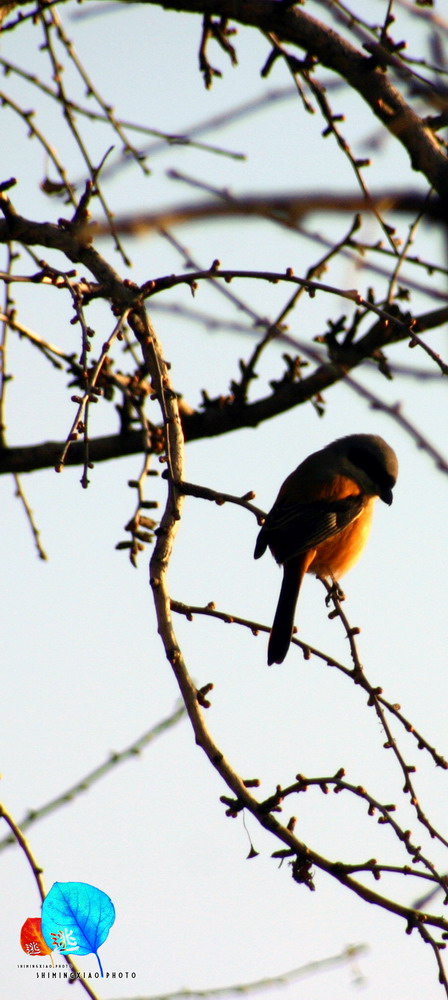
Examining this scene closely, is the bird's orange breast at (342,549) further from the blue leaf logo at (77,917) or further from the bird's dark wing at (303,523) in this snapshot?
the blue leaf logo at (77,917)

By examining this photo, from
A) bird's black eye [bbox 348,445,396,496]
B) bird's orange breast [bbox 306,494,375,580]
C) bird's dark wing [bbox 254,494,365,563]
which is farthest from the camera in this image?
bird's black eye [bbox 348,445,396,496]

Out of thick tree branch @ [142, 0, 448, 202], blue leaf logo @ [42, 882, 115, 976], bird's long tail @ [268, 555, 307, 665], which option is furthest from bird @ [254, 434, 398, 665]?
thick tree branch @ [142, 0, 448, 202]

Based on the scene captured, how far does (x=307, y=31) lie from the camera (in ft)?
12.0

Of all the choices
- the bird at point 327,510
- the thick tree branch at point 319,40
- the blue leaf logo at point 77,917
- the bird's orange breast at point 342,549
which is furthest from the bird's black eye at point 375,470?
the blue leaf logo at point 77,917

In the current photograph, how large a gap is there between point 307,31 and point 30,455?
2025 mm

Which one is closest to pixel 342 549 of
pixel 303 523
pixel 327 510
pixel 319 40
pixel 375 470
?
pixel 327 510

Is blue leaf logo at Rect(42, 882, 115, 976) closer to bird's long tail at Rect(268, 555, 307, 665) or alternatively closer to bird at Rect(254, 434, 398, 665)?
bird's long tail at Rect(268, 555, 307, 665)

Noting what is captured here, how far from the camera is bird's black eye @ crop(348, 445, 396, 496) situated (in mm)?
6434

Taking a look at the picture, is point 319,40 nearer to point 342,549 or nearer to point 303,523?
point 303,523

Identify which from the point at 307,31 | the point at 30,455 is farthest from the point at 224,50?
the point at 30,455

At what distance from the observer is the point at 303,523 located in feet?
19.0

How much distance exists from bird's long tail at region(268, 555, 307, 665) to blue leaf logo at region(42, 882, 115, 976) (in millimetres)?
1336

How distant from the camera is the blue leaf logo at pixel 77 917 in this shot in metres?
2.93

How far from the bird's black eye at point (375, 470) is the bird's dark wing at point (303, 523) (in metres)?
0.16
